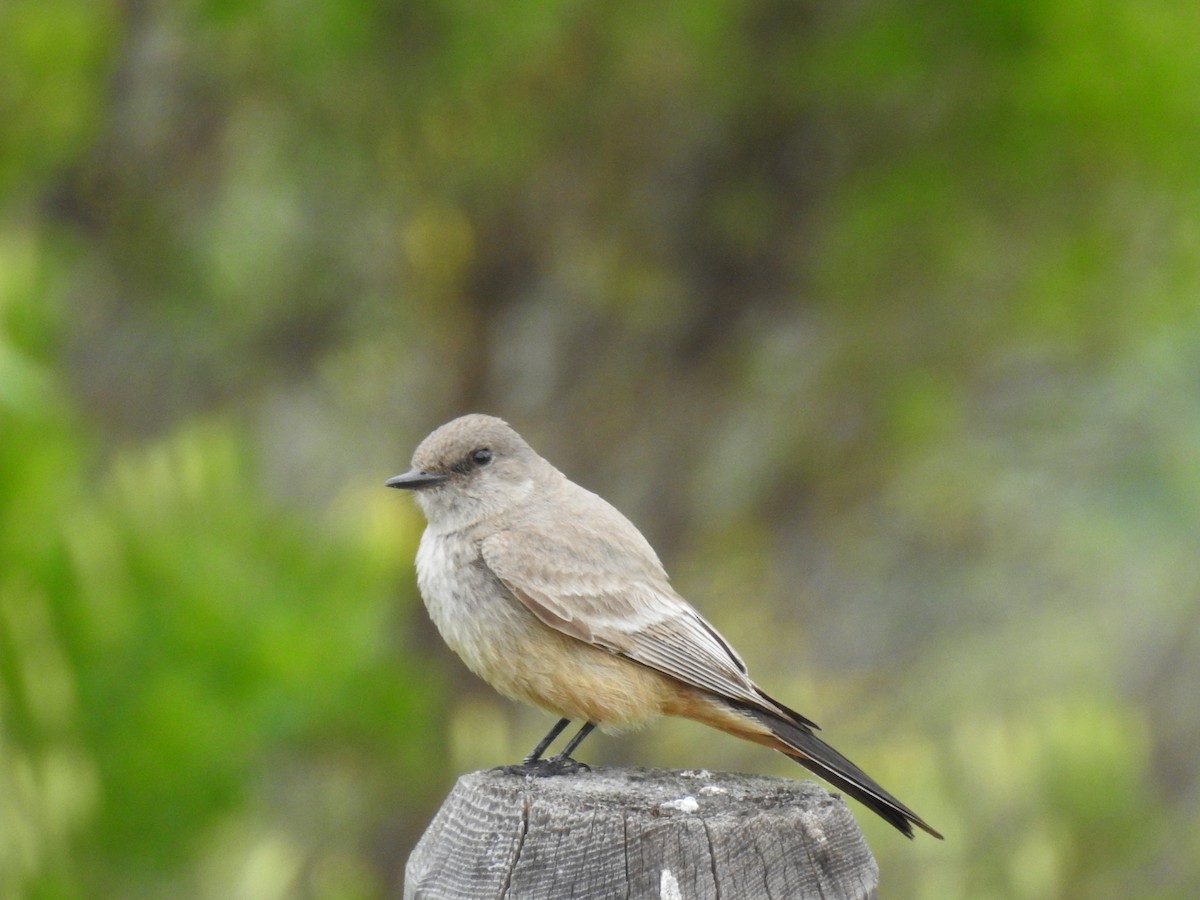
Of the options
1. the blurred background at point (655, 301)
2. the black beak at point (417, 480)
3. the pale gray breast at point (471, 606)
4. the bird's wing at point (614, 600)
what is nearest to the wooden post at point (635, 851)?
the bird's wing at point (614, 600)

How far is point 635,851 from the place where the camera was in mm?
2340

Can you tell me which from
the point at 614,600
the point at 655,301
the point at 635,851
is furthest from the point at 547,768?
the point at 655,301

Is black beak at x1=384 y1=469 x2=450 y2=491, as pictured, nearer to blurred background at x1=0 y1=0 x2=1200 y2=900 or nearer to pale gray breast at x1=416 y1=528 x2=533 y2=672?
pale gray breast at x1=416 y1=528 x2=533 y2=672

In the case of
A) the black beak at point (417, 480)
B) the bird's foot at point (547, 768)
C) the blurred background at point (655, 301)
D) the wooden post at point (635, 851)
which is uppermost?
the blurred background at point (655, 301)

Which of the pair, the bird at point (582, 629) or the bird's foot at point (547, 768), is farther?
the bird at point (582, 629)

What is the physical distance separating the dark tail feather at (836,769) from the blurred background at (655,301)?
1.92m

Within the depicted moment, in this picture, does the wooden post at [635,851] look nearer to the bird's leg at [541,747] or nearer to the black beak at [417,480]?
the bird's leg at [541,747]

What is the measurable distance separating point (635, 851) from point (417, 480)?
1834 millimetres

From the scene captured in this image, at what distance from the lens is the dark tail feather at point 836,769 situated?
295 cm

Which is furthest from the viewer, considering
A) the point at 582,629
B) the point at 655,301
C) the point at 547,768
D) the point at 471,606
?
the point at 655,301

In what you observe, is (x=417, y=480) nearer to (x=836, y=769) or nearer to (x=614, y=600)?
(x=614, y=600)

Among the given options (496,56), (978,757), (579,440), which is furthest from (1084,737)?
(496,56)

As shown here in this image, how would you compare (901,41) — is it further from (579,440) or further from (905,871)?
(905,871)

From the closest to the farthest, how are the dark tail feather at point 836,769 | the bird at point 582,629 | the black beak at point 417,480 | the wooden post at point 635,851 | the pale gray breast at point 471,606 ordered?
the wooden post at point 635,851, the dark tail feather at point 836,769, the bird at point 582,629, the pale gray breast at point 471,606, the black beak at point 417,480
